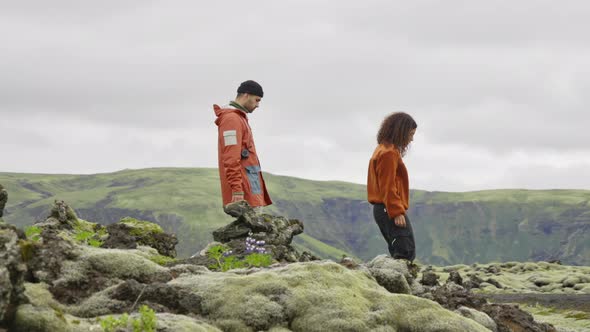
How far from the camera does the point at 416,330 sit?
10.2 metres

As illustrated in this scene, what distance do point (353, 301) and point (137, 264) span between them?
346 cm

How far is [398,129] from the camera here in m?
16.6

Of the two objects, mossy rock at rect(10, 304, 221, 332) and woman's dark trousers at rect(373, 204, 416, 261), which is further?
woman's dark trousers at rect(373, 204, 416, 261)

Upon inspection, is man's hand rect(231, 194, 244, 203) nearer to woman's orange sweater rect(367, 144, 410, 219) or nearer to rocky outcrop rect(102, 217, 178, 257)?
rocky outcrop rect(102, 217, 178, 257)

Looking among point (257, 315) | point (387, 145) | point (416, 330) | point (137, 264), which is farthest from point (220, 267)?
point (387, 145)

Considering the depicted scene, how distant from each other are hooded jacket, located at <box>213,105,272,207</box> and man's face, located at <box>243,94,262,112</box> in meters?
0.19

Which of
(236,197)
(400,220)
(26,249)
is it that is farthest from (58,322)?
(400,220)

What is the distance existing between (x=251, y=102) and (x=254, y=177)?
173 cm

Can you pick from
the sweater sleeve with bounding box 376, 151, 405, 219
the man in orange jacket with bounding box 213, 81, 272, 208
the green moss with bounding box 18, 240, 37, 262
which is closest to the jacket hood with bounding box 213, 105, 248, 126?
the man in orange jacket with bounding box 213, 81, 272, 208

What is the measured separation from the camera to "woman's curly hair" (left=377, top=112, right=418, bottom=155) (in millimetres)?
16594

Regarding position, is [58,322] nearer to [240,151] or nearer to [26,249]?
[26,249]

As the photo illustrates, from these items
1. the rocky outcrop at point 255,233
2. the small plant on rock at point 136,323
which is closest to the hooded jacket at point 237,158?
the rocky outcrop at point 255,233

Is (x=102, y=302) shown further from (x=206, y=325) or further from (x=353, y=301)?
(x=353, y=301)

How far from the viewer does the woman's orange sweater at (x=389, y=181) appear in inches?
645
